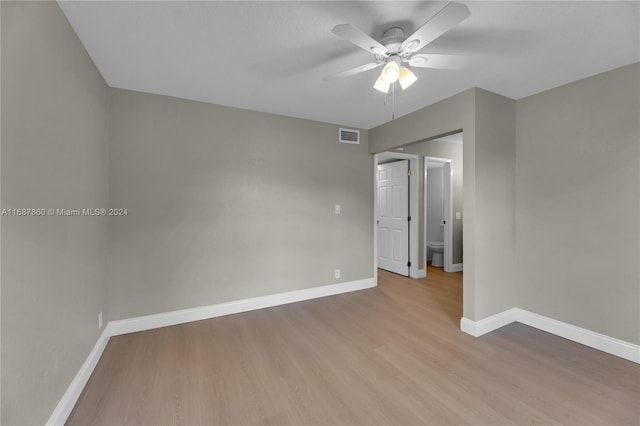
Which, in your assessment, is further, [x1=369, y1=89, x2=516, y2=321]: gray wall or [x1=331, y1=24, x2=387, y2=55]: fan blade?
[x1=369, y1=89, x2=516, y2=321]: gray wall

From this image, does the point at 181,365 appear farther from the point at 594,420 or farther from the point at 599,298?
the point at 599,298

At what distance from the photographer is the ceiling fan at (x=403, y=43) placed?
1373 millimetres

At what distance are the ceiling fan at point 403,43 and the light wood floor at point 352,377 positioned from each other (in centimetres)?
215

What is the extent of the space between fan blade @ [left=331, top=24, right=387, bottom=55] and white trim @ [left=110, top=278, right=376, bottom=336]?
9.51 ft

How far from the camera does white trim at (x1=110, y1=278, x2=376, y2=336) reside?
2713 mm

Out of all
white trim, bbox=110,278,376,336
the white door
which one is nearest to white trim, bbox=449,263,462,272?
the white door

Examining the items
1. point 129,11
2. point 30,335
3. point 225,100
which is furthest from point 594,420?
point 225,100

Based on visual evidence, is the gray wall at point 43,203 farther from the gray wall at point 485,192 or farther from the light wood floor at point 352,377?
the gray wall at point 485,192

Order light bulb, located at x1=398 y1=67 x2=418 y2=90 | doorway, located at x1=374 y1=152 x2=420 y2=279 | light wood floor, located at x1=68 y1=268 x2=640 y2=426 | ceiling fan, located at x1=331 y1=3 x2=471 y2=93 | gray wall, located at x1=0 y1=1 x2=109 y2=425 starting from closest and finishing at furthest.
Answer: gray wall, located at x1=0 y1=1 x2=109 y2=425 < ceiling fan, located at x1=331 y1=3 x2=471 y2=93 < light wood floor, located at x1=68 y1=268 x2=640 y2=426 < light bulb, located at x1=398 y1=67 x2=418 y2=90 < doorway, located at x1=374 y1=152 x2=420 y2=279

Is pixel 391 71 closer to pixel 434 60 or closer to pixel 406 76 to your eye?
pixel 406 76

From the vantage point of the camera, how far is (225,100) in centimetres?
300

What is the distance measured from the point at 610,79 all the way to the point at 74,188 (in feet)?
14.3

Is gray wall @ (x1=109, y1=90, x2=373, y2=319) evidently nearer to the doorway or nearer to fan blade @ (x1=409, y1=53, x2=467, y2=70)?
the doorway

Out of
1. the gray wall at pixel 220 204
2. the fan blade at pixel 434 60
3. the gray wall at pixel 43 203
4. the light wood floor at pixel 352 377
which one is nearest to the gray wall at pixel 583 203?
the light wood floor at pixel 352 377
